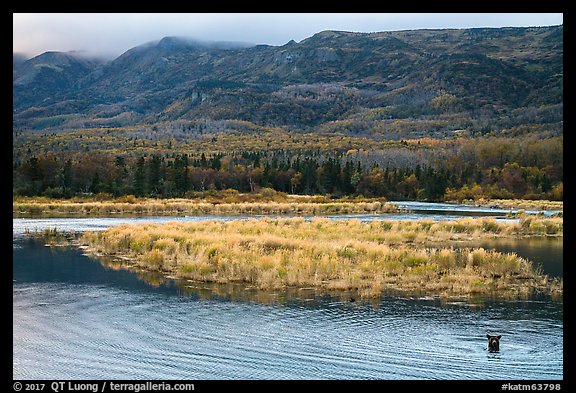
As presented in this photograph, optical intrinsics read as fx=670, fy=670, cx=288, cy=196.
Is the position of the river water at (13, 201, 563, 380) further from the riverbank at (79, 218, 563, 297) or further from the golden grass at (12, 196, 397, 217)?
the golden grass at (12, 196, 397, 217)

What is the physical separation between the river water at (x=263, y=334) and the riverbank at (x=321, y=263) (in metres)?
1.29

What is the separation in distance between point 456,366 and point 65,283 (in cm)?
1424

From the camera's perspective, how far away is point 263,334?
1568 cm

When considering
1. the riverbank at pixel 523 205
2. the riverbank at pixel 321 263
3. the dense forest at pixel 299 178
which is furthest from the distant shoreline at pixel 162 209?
the riverbank at pixel 321 263

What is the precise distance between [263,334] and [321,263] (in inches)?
321

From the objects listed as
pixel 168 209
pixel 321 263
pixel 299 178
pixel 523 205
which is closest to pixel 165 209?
pixel 168 209

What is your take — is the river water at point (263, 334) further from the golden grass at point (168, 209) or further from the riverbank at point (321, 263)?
the golden grass at point (168, 209)

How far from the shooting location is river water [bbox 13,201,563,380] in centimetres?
1307

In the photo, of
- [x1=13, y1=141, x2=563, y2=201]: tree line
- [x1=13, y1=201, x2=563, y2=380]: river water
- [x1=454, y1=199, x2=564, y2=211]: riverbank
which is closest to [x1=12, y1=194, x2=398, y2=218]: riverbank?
[x1=13, y1=141, x2=563, y2=201]: tree line

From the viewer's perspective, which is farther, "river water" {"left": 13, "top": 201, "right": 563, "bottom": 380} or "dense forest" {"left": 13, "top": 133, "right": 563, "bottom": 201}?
"dense forest" {"left": 13, "top": 133, "right": 563, "bottom": 201}

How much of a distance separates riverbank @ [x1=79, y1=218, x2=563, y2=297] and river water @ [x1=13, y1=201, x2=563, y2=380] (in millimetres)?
1286

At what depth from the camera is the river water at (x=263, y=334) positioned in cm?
1307
